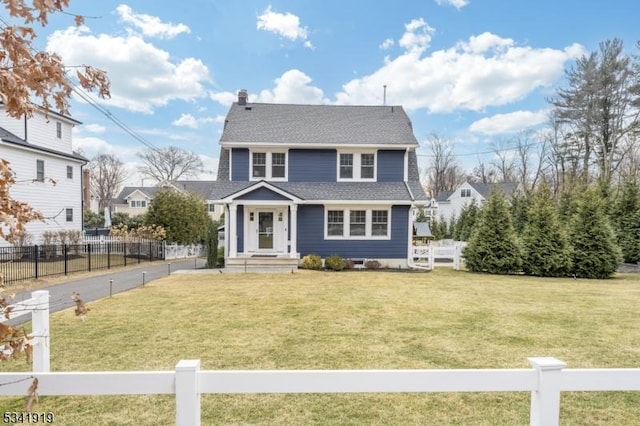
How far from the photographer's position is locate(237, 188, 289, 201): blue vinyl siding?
15.5m

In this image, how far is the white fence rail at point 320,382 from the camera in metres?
2.02

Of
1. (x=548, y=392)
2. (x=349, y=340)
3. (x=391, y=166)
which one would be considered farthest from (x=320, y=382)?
(x=391, y=166)

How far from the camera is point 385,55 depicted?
765 inches

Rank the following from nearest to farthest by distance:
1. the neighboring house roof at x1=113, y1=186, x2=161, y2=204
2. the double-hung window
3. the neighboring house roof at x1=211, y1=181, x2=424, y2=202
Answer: the neighboring house roof at x1=211, y1=181, x2=424, y2=202 → the double-hung window → the neighboring house roof at x1=113, y1=186, x2=161, y2=204

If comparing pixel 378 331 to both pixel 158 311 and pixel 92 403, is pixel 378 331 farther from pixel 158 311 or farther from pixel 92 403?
pixel 158 311

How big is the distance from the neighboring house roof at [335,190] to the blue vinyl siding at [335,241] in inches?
24.9

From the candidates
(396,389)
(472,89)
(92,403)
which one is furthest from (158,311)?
(472,89)

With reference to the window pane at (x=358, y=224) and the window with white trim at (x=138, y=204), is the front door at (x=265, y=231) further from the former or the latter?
the window with white trim at (x=138, y=204)

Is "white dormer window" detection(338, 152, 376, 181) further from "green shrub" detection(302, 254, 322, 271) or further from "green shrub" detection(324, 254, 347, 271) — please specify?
"green shrub" detection(302, 254, 322, 271)

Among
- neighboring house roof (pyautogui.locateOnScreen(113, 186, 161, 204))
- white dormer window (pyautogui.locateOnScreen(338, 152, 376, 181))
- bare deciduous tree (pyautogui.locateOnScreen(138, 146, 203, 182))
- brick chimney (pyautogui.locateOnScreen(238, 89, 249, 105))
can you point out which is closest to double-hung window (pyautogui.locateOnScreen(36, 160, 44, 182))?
brick chimney (pyautogui.locateOnScreen(238, 89, 249, 105))

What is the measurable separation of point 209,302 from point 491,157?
43443 millimetres

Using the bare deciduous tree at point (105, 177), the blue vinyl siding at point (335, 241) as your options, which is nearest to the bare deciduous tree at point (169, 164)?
the bare deciduous tree at point (105, 177)

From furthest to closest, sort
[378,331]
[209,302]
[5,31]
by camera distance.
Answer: [209,302] < [378,331] < [5,31]

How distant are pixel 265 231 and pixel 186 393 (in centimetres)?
1472
